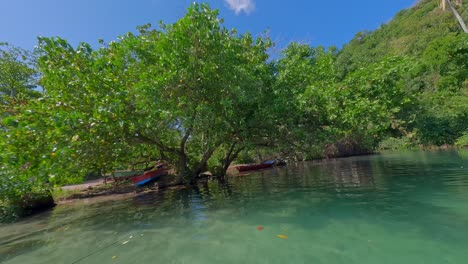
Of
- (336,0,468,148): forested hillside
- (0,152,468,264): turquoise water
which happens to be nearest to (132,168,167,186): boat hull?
(0,152,468,264): turquoise water

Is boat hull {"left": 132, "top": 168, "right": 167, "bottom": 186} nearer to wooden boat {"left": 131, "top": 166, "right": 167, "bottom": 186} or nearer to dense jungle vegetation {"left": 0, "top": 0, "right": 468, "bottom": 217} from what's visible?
wooden boat {"left": 131, "top": 166, "right": 167, "bottom": 186}

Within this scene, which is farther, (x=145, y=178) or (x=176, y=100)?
(x=145, y=178)

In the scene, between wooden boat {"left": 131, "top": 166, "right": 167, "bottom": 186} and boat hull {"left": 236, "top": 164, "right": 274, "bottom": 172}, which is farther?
boat hull {"left": 236, "top": 164, "right": 274, "bottom": 172}

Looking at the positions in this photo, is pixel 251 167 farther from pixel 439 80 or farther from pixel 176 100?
pixel 439 80

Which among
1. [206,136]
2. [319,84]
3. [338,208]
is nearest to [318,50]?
[319,84]

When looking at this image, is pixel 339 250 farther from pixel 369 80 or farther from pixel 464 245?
pixel 369 80

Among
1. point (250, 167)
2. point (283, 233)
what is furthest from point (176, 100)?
point (250, 167)

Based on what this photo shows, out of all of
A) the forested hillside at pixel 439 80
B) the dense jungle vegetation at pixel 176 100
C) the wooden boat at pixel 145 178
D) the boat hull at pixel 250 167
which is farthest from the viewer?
the boat hull at pixel 250 167

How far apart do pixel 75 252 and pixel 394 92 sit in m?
11.6

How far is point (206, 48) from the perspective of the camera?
8531 millimetres

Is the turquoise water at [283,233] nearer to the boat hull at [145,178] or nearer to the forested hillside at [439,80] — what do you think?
the forested hillside at [439,80]

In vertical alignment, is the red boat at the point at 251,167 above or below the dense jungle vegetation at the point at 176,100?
below

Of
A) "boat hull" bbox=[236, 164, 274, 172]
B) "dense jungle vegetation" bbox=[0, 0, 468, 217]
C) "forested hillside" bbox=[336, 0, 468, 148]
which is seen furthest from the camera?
"boat hull" bbox=[236, 164, 274, 172]

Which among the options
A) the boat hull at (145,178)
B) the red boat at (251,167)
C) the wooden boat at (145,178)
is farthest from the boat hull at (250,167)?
the boat hull at (145,178)
